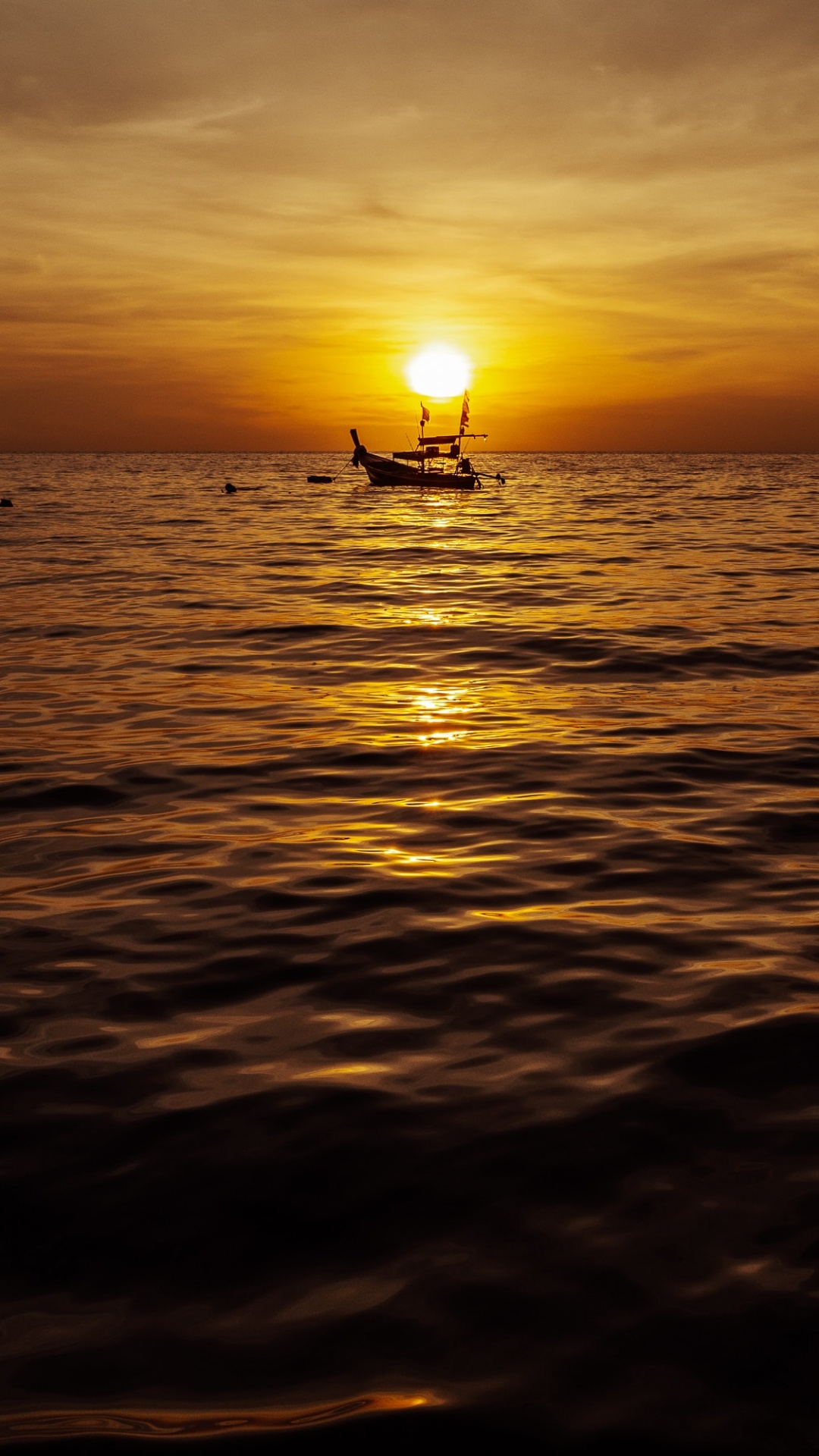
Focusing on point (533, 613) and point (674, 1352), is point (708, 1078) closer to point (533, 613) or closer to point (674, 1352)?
point (674, 1352)

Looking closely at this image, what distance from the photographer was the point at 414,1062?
4621 millimetres

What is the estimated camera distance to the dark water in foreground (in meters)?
3.03

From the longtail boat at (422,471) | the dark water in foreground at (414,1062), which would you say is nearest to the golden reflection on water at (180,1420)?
the dark water in foreground at (414,1062)

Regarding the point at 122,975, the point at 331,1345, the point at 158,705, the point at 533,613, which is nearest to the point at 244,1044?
the point at 122,975

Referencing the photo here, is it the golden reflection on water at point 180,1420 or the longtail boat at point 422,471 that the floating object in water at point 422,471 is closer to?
the longtail boat at point 422,471

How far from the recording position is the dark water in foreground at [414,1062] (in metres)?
3.03

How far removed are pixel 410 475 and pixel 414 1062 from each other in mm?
78478

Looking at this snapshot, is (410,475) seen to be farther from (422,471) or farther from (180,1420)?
(180,1420)

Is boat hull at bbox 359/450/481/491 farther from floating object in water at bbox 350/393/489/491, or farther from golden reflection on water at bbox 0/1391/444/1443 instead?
golden reflection on water at bbox 0/1391/444/1443

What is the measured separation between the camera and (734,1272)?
336 cm

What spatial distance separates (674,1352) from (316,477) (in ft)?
323

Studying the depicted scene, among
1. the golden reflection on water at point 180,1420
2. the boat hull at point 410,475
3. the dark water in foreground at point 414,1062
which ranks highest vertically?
the boat hull at point 410,475

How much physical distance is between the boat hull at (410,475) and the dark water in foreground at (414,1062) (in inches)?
2752

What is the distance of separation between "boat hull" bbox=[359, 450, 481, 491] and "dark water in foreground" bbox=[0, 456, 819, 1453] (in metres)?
69.9
